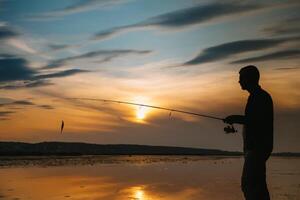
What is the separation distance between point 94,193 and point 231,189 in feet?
15.5

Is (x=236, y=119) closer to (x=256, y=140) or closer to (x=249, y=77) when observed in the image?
(x=256, y=140)

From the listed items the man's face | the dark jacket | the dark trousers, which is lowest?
the dark trousers

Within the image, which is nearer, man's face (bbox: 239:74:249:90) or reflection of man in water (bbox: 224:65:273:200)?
reflection of man in water (bbox: 224:65:273:200)

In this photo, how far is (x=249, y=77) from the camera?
6629mm

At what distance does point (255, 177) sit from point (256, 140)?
1.56 feet

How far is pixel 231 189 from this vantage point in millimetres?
17281

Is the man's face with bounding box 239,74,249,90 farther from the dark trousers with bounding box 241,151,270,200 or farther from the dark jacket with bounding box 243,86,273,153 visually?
the dark trousers with bounding box 241,151,270,200

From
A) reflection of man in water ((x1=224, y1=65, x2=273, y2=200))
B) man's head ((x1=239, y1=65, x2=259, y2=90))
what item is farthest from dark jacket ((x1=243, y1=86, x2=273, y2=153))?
man's head ((x1=239, y1=65, x2=259, y2=90))

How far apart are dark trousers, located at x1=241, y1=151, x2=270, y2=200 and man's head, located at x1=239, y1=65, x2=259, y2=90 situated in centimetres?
89

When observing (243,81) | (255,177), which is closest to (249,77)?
(243,81)

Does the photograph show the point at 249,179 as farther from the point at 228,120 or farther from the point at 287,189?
the point at 287,189

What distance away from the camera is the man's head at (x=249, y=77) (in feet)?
21.7

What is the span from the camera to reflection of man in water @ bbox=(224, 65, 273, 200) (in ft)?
21.0

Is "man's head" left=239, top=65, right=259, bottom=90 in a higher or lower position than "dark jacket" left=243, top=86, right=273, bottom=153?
higher
